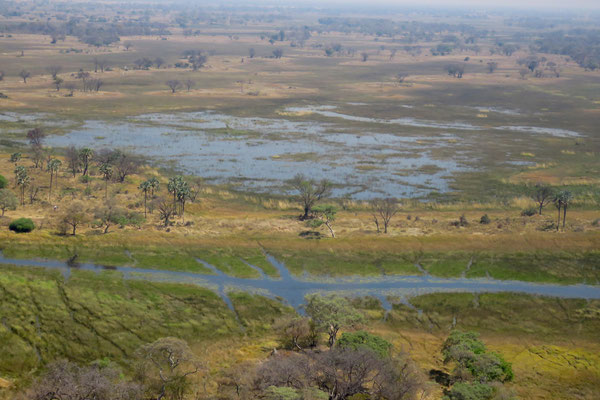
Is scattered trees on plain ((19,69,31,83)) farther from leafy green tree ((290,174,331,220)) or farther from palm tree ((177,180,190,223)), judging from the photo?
palm tree ((177,180,190,223))

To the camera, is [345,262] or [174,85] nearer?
[345,262]

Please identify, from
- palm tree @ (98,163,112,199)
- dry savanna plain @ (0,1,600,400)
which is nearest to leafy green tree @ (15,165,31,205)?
dry savanna plain @ (0,1,600,400)

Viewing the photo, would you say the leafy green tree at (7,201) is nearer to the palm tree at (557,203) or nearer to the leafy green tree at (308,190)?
the leafy green tree at (308,190)

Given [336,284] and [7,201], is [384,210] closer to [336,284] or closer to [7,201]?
[336,284]

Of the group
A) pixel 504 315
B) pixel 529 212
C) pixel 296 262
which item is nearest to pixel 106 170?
pixel 296 262

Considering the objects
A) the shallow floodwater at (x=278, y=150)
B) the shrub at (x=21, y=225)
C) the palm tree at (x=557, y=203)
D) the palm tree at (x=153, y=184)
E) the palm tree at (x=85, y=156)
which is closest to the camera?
the shrub at (x=21, y=225)

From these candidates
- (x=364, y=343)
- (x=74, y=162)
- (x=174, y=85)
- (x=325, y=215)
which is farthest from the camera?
(x=174, y=85)

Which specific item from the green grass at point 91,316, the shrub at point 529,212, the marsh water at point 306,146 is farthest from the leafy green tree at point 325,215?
the shrub at point 529,212
